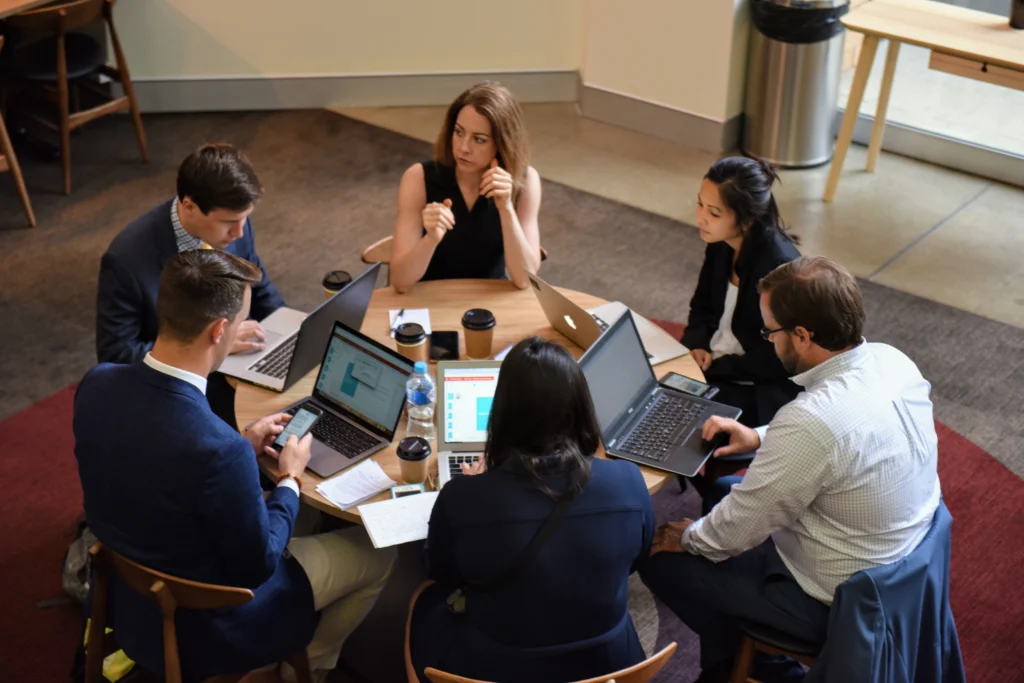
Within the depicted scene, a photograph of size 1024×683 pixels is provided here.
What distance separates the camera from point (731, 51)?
584cm

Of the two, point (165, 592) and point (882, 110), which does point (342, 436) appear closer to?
point (165, 592)

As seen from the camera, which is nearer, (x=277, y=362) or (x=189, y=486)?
(x=189, y=486)

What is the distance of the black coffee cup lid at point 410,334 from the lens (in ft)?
10.3

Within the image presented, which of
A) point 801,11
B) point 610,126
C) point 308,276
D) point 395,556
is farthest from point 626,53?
point 395,556

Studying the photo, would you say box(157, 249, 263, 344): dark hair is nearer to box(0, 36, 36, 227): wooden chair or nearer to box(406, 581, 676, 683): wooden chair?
box(406, 581, 676, 683): wooden chair

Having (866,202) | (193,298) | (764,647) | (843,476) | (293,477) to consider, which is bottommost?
(866,202)

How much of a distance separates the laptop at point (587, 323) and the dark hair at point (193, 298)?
999 millimetres

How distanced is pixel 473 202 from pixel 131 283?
3.76 feet

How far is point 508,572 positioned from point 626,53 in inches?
178

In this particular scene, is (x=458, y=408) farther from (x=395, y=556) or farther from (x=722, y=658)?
(x=722, y=658)

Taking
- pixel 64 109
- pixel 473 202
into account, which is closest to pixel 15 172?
pixel 64 109

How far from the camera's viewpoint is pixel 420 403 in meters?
2.92

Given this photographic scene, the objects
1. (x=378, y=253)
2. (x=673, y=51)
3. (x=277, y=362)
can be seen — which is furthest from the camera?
(x=673, y=51)

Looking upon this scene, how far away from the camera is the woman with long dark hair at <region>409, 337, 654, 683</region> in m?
2.27
